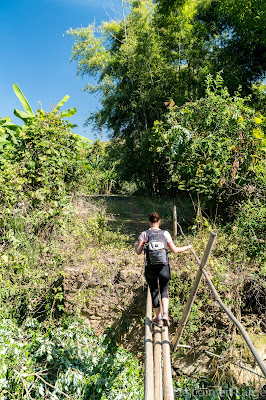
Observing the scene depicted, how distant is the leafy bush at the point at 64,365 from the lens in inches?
165

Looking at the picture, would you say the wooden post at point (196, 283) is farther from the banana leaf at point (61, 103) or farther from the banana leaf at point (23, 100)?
the banana leaf at point (23, 100)

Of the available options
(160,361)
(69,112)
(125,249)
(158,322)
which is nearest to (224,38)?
(69,112)

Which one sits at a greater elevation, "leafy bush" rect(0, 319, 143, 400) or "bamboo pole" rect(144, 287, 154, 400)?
"bamboo pole" rect(144, 287, 154, 400)

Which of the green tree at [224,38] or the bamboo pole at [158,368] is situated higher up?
the green tree at [224,38]

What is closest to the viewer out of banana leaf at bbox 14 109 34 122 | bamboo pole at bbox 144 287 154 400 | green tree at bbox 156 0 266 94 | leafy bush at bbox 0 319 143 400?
bamboo pole at bbox 144 287 154 400

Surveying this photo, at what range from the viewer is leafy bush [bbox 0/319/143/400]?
4188 mm

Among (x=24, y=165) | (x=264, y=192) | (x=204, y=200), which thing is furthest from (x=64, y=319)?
(x=264, y=192)

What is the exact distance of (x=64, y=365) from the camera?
4504mm

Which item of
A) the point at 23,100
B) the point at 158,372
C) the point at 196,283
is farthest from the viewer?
the point at 23,100

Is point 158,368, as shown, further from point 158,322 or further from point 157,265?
point 157,265

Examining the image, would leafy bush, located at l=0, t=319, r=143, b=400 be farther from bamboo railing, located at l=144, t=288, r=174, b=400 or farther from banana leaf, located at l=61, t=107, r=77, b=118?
banana leaf, located at l=61, t=107, r=77, b=118

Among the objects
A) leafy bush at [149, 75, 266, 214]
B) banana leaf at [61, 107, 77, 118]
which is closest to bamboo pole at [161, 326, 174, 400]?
leafy bush at [149, 75, 266, 214]

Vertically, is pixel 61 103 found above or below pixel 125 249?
above

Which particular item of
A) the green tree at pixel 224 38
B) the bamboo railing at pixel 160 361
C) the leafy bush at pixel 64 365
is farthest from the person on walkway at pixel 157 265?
the green tree at pixel 224 38
